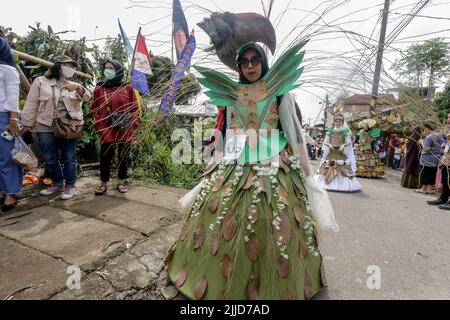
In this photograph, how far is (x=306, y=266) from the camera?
163 cm

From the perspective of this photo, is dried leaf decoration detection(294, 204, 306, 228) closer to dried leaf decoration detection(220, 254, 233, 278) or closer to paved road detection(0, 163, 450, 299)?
dried leaf decoration detection(220, 254, 233, 278)

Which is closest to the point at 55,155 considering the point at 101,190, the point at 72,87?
the point at 101,190

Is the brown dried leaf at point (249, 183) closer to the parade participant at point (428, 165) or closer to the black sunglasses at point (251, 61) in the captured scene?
the black sunglasses at point (251, 61)

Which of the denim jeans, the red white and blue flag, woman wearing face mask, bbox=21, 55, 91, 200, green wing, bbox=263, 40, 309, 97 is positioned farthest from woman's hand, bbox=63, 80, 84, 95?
green wing, bbox=263, 40, 309, 97

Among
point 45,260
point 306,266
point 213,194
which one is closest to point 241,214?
point 213,194

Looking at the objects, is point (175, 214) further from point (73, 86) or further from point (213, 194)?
point (73, 86)

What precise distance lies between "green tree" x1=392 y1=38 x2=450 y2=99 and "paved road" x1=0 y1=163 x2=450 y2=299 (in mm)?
1507

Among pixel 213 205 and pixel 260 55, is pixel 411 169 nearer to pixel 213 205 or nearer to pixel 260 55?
pixel 260 55

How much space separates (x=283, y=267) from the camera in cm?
147

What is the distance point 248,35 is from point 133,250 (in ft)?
6.11

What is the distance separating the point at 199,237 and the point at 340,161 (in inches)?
199

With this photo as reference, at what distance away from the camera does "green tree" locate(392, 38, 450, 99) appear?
5.12 ft

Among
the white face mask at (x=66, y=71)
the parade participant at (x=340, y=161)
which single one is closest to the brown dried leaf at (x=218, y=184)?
the white face mask at (x=66, y=71)

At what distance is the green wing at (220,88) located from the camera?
5.61ft
